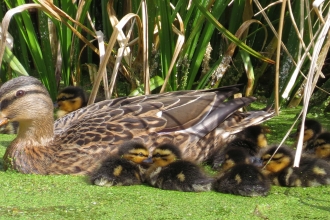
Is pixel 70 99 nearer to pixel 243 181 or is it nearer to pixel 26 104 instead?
pixel 26 104

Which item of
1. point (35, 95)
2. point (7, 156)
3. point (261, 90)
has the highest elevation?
point (35, 95)

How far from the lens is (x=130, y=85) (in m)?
5.95

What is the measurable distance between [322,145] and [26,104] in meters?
1.90

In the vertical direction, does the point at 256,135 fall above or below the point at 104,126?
below

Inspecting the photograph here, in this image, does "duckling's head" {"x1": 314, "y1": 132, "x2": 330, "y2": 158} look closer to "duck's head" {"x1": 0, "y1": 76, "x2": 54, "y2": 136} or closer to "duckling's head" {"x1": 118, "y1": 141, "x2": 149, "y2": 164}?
"duckling's head" {"x1": 118, "y1": 141, "x2": 149, "y2": 164}

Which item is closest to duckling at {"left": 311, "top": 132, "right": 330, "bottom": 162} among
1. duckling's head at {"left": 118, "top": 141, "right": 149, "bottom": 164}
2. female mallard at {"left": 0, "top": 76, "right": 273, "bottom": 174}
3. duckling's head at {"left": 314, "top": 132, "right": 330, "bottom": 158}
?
duckling's head at {"left": 314, "top": 132, "right": 330, "bottom": 158}

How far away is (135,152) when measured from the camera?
14.3 feet

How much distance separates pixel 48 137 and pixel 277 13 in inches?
90.4

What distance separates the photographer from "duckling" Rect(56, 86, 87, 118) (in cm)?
549

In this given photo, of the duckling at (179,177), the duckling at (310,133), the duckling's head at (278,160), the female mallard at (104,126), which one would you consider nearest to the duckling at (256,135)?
the female mallard at (104,126)

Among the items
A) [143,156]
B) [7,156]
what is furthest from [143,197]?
[7,156]

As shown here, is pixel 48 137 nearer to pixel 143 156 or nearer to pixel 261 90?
pixel 143 156

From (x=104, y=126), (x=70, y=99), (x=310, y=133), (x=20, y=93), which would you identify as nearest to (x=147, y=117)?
(x=104, y=126)

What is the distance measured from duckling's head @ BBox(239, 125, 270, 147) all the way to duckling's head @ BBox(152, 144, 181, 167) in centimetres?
65
